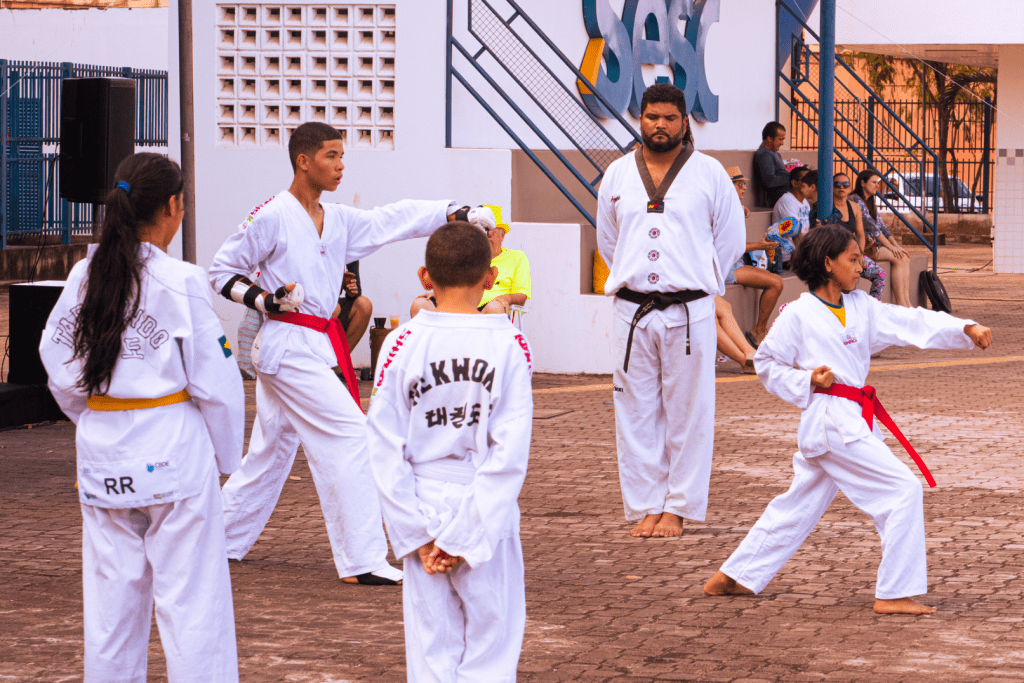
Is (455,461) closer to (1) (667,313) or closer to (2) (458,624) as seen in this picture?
(2) (458,624)

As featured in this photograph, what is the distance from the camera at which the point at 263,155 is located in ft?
44.1

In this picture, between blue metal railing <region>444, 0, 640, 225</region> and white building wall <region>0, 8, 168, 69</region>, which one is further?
white building wall <region>0, 8, 168, 69</region>

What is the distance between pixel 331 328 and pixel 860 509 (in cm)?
232

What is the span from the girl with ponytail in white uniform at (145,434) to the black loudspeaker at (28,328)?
6.50 meters

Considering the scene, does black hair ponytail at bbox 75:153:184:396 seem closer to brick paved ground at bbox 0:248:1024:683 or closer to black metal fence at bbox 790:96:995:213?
brick paved ground at bbox 0:248:1024:683

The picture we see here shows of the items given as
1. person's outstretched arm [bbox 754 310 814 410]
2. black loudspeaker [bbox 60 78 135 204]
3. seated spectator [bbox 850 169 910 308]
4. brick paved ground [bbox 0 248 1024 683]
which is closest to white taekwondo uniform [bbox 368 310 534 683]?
brick paved ground [bbox 0 248 1024 683]

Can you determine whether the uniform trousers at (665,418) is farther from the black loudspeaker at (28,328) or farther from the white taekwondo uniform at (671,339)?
the black loudspeaker at (28,328)

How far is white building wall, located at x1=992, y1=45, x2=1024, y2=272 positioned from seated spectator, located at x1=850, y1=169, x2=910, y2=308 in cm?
731

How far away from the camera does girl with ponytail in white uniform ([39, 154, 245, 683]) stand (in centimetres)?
396

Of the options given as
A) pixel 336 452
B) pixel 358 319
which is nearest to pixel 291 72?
pixel 358 319

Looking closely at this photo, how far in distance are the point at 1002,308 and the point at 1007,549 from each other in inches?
476

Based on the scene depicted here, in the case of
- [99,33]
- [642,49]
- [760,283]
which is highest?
[99,33]

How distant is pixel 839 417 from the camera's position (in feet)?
18.4

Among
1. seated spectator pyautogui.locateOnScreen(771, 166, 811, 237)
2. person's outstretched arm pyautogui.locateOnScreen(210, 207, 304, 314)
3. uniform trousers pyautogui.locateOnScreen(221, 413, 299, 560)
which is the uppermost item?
seated spectator pyautogui.locateOnScreen(771, 166, 811, 237)
